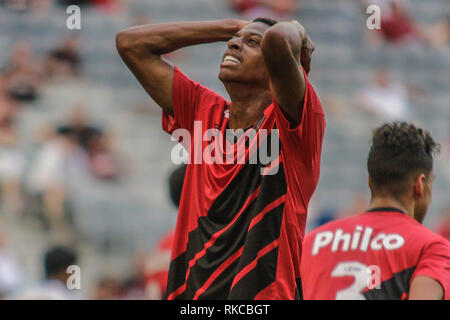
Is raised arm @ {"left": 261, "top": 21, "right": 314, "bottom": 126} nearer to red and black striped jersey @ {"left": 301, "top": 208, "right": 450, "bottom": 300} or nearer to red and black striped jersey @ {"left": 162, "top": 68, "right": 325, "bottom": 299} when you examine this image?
red and black striped jersey @ {"left": 162, "top": 68, "right": 325, "bottom": 299}

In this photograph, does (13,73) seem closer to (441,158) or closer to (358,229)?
(441,158)

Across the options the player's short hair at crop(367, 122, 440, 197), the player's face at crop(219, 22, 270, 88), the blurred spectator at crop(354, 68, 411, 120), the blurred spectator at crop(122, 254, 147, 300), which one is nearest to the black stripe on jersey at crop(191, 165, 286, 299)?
the player's face at crop(219, 22, 270, 88)

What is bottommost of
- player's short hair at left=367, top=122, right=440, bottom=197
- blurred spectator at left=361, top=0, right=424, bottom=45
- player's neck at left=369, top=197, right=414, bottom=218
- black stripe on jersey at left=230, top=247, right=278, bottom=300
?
blurred spectator at left=361, top=0, right=424, bottom=45

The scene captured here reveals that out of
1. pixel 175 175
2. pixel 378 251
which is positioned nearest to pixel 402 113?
Result: pixel 175 175

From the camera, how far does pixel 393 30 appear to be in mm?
11992

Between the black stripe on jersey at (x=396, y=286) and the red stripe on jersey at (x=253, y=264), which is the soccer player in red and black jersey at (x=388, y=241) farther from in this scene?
the red stripe on jersey at (x=253, y=264)

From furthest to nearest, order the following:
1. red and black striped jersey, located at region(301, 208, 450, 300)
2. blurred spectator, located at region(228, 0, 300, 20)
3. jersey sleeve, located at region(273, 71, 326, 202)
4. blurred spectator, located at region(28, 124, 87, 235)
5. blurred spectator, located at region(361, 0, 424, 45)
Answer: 1. blurred spectator, located at region(361, 0, 424, 45)
2. blurred spectator, located at region(228, 0, 300, 20)
3. blurred spectator, located at region(28, 124, 87, 235)
4. red and black striped jersey, located at region(301, 208, 450, 300)
5. jersey sleeve, located at region(273, 71, 326, 202)

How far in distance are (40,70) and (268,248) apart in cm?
818

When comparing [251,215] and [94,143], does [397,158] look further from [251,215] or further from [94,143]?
[94,143]

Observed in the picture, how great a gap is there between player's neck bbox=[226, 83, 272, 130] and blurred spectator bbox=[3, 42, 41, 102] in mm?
7349

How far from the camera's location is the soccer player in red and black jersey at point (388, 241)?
3.84m

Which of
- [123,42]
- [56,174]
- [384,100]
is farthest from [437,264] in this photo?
[384,100]

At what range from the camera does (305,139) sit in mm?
3275

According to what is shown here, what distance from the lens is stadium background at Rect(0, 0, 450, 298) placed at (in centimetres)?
930
